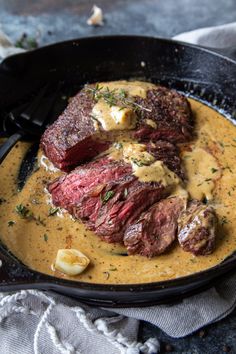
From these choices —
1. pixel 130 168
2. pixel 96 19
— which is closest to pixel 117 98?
pixel 130 168

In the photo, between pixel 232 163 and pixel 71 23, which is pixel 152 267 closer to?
pixel 232 163

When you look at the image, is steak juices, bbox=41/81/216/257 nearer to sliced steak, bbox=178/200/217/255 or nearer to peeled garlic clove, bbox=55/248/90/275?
sliced steak, bbox=178/200/217/255

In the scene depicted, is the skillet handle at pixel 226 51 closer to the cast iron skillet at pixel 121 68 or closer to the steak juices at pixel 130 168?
the cast iron skillet at pixel 121 68

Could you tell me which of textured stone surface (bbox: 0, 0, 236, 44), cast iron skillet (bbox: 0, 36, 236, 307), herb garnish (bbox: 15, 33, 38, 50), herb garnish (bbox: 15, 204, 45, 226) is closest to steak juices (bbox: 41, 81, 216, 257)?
herb garnish (bbox: 15, 204, 45, 226)

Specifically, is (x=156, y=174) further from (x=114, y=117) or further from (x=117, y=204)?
(x=114, y=117)

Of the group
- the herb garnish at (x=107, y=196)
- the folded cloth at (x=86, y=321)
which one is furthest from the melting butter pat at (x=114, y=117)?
the folded cloth at (x=86, y=321)

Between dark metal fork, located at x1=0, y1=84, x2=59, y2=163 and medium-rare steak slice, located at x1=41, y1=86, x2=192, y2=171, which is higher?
medium-rare steak slice, located at x1=41, y1=86, x2=192, y2=171
